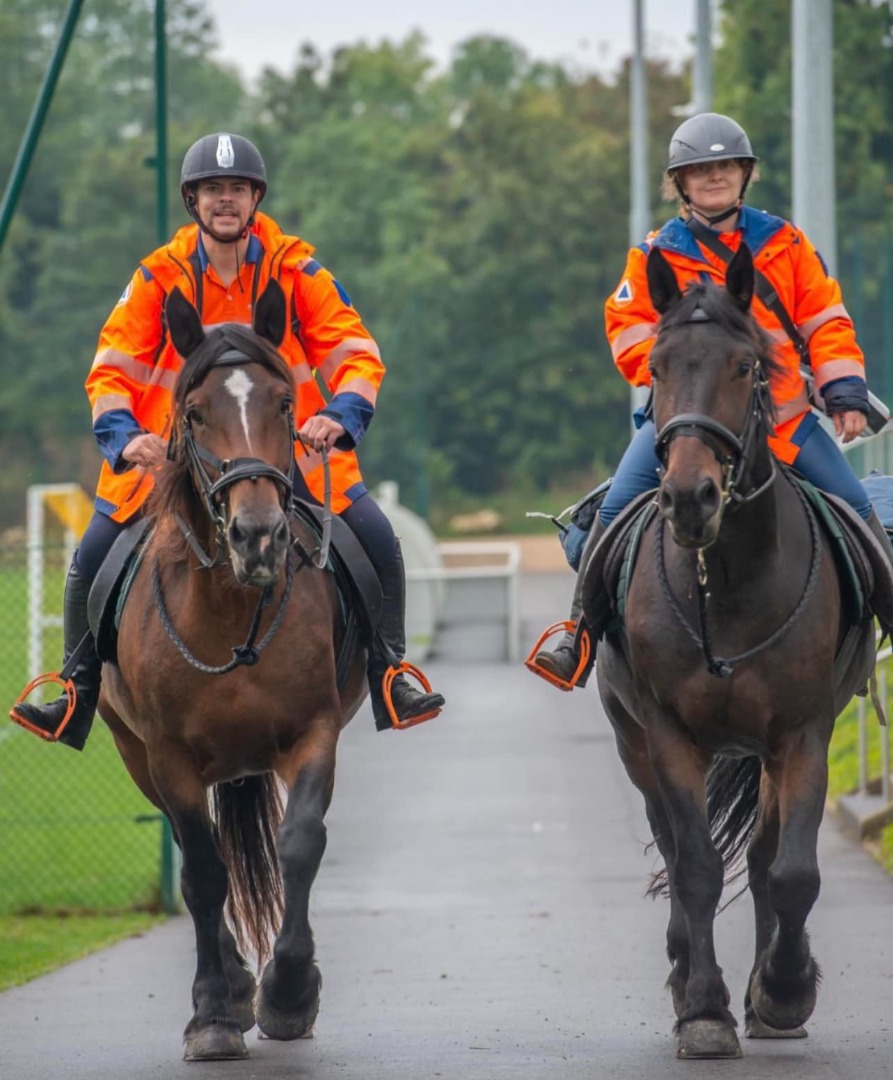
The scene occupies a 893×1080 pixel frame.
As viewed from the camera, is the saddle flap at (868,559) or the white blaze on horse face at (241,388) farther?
the saddle flap at (868,559)

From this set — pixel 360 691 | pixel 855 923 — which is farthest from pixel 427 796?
pixel 360 691

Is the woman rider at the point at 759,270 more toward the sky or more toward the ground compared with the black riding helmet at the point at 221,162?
more toward the ground

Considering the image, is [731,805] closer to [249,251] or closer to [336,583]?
[336,583]

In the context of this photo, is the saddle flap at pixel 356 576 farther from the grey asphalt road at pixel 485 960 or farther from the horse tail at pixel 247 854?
the grey asphalt road at pixel 485 960

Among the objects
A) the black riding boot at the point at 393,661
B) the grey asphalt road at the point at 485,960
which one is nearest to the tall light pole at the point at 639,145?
the grey asphalt road at the point at 485,960

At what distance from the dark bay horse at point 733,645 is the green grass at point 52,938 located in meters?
4.46

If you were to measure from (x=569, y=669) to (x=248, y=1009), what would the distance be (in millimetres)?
1780

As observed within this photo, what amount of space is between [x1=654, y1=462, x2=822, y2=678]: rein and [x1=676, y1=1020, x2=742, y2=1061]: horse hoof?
119cm

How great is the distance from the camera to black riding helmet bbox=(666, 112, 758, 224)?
822 cm

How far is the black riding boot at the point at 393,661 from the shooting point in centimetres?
854

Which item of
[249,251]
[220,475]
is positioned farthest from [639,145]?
[220,475]

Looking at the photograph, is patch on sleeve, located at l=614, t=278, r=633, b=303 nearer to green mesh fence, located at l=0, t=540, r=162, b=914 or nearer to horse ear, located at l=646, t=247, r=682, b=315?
horse ear, located at l=646, t=247, r=682, b=315

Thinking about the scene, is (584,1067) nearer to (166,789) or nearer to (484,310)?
(166,789)

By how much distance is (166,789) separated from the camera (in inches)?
315
